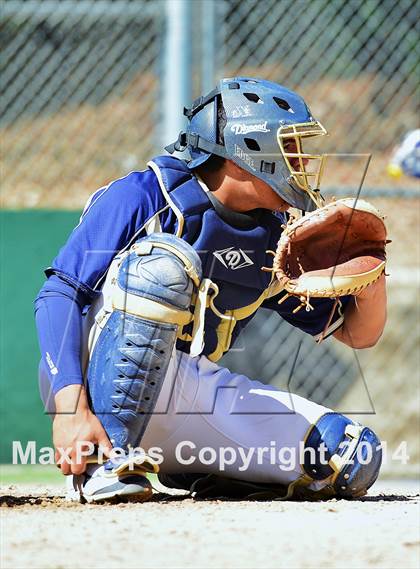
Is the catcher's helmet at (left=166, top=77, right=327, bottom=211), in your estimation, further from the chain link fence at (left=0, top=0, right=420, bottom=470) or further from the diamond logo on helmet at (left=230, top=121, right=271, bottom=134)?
the chain link fence at (left=0, top=0, right=420, bottom=470)

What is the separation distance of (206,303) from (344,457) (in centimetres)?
67

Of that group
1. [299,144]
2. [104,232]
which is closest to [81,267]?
[104,232]

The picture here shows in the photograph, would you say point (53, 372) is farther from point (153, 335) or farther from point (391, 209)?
point (391, 209)

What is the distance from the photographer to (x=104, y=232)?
10.4ft

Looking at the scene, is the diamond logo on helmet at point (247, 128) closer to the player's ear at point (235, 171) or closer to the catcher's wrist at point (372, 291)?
the player's ear at point (235, 171)

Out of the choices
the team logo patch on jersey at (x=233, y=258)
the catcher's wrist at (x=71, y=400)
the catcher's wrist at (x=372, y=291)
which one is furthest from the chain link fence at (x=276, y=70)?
the catcher's wrist at (x=71, y=400)

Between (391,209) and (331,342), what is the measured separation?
2291 millimetres

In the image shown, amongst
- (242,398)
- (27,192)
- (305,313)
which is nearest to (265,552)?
(242,398)

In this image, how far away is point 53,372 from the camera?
3004 millimetres

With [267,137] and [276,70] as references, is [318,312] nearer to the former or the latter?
[267,137]

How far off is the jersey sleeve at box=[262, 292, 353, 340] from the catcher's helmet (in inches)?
15.8

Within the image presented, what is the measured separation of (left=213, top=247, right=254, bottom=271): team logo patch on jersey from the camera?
337cm

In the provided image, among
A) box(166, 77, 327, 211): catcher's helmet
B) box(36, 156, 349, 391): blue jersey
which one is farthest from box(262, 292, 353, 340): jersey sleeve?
box(166, 77, 327, 211): catcher's helmet

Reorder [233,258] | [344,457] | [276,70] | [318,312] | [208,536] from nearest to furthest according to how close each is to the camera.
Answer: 1. [208,536]
2. [344,457]
3. [233,258]
4. [318,312]
5. [276,70]
